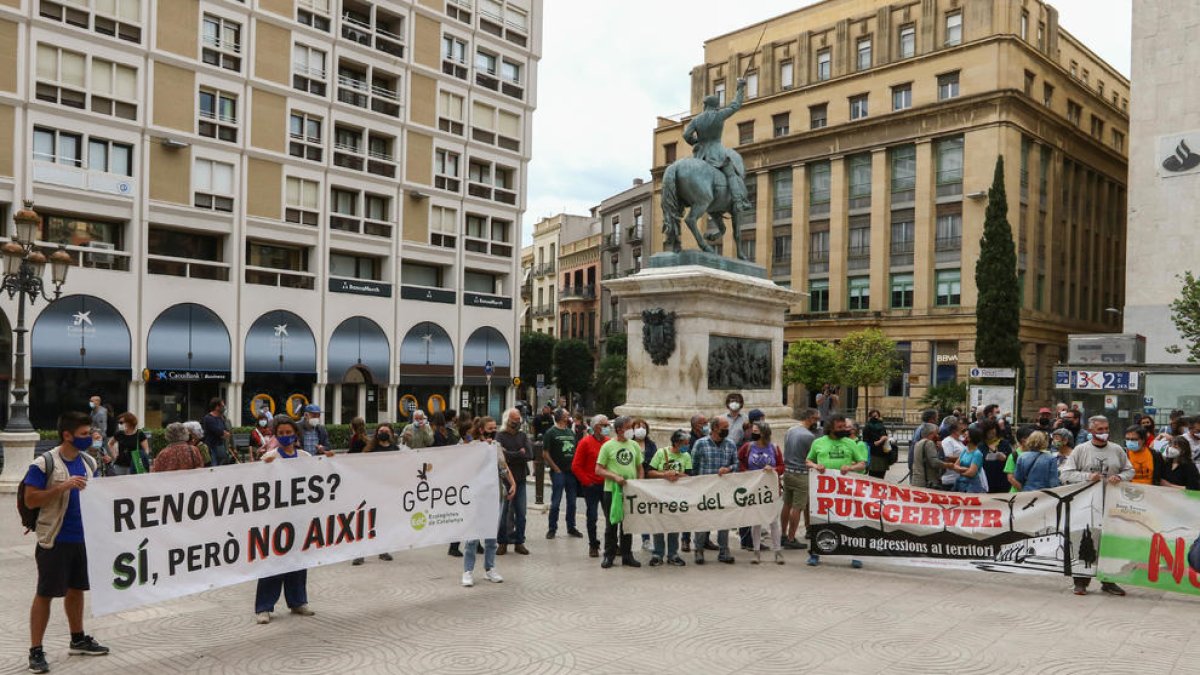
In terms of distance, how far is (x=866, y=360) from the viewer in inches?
2021

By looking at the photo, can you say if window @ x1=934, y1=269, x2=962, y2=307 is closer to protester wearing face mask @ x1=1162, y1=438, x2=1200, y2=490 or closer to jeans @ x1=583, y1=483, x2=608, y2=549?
protester wearing face mask @ x1=1162, y1=438, x2=1200, y2=490

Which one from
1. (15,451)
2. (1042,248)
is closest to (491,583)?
(15,451)

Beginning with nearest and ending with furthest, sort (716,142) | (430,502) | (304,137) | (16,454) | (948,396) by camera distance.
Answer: (430,502), (716,142), (16,454), (304,137), (948,396)

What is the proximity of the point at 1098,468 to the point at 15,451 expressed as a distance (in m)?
19.6

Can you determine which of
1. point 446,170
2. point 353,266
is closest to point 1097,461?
point 353,266

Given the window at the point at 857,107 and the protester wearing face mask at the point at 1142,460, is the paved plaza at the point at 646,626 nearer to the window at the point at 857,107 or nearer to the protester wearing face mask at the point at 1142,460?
the protester wearing face mask at the point at 1142,460

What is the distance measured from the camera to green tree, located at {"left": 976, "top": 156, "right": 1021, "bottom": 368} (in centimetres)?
4912

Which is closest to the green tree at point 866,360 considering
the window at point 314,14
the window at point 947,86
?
the window at point 947,86

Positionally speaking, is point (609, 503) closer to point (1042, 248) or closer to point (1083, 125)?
point (1042, 248)

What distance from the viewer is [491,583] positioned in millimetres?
10398

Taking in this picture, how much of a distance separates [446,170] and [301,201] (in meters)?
8.33

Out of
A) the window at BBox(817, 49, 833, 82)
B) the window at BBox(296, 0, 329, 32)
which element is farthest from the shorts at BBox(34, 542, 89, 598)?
the window at BBox(817, 49, 833, 82)

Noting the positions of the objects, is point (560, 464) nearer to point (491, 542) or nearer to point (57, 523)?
point (491, 542)

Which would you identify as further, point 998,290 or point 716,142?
point 998,290
